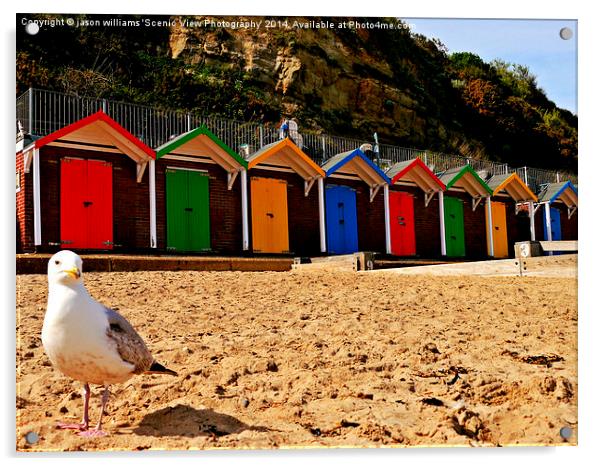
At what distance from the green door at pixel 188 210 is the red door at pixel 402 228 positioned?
3278 millimetres

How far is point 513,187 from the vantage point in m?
8.64

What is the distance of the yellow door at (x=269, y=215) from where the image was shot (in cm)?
1020

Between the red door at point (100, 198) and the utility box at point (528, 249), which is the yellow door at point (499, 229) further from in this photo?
the red door at point (100, 198)

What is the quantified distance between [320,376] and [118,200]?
4.86 metres

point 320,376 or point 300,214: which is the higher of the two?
point 300,214

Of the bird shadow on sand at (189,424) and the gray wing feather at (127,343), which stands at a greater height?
the gray wing feather at (127,343)

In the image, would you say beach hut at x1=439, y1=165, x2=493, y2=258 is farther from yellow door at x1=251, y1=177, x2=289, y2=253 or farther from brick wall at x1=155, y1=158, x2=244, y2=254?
brick wall at x1=155, y1=158, x2=244, y2=254

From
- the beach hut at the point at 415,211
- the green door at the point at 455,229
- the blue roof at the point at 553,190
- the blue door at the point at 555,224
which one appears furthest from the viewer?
the beach hut at the point at 415,211

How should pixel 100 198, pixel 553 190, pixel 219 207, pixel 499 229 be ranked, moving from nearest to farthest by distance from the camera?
pixel 553 190 < pixel 100 198 < pixel 499 229 < pixel 219 207

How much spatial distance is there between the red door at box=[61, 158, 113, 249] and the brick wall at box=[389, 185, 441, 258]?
17.0ft

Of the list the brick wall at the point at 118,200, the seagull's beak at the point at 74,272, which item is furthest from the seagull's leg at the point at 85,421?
the brick wall at the point at 118,200

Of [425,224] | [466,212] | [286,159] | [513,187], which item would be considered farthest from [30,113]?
[425,224]

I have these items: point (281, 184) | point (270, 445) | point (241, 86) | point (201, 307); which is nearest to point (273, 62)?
point (241, 86)

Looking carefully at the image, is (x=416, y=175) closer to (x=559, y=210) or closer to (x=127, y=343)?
(x=559, y=210)
